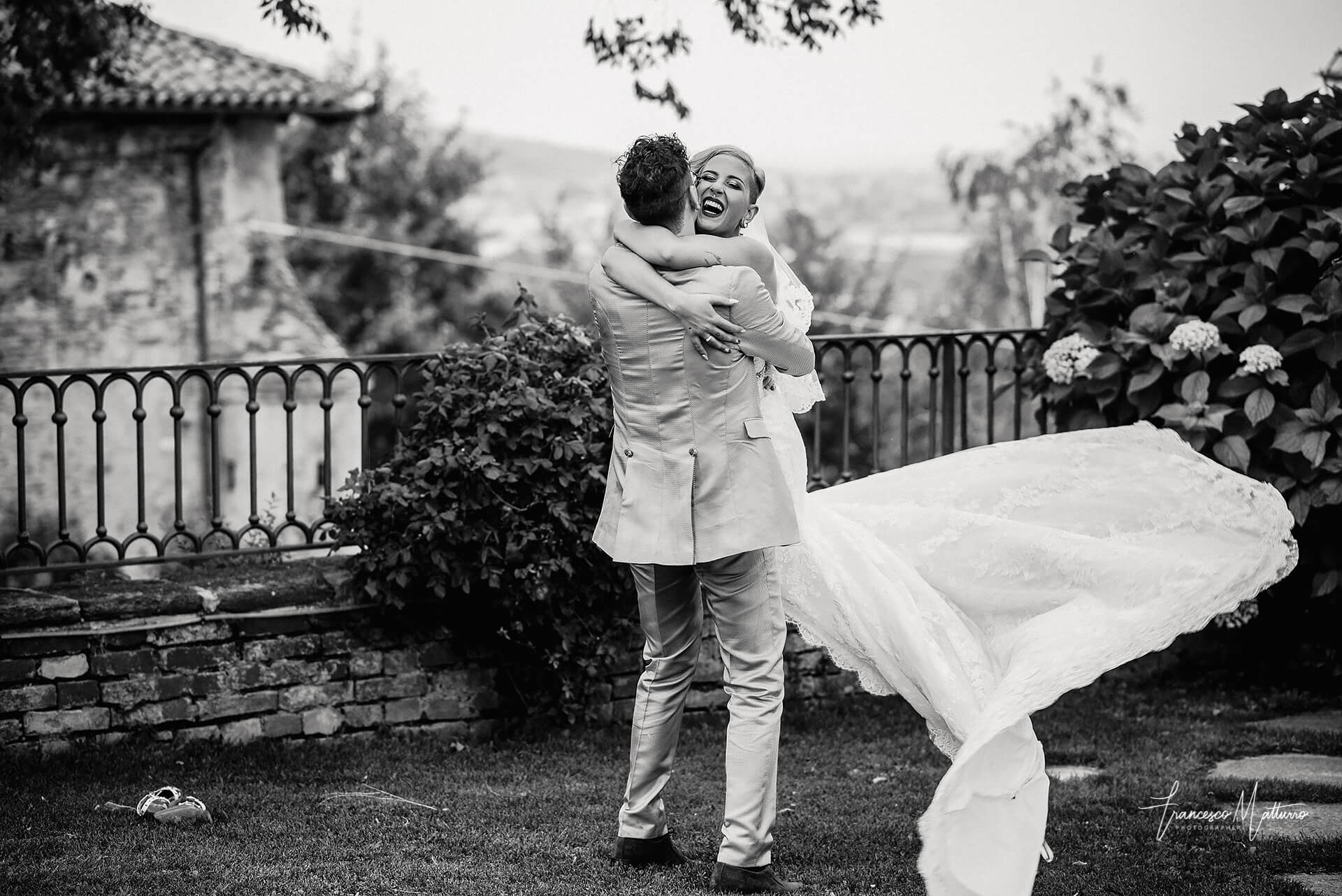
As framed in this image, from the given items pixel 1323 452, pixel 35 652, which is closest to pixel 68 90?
pixel 35 652

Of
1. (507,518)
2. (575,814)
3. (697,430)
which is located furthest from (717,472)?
(507,518)

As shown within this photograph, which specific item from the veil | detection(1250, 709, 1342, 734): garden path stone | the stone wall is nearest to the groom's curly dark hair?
the veil

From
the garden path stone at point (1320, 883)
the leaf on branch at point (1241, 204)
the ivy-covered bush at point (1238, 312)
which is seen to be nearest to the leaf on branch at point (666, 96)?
the ivy-covered bush at point (1238, 312)

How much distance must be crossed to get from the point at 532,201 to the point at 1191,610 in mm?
32812

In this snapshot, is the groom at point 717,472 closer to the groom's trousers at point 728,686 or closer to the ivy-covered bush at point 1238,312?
the groom's trousers at point 728,686

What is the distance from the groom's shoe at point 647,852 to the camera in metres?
3.97

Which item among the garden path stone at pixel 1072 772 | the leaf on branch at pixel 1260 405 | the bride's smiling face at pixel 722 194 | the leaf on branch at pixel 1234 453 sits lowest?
the garden path stone at pixel 1072 772

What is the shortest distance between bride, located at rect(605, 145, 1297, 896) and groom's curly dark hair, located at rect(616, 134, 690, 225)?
0.08 meters

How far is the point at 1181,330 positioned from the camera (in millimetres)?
5762

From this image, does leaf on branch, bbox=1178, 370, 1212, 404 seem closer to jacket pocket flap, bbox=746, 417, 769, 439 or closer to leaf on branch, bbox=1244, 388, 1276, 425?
leaf on branch, bbox=1244, 388, 1276, 425

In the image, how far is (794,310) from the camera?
4227 millimetres

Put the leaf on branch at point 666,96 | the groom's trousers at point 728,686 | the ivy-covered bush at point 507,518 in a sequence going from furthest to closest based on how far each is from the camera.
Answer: the leaf on branch at point 666,96, the ivy-covered bush at point 507,518, the groom's trousers at point 728,686

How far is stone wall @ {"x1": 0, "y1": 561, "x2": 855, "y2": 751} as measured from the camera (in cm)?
519

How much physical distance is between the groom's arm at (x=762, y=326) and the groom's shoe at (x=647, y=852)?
4.93 ft
